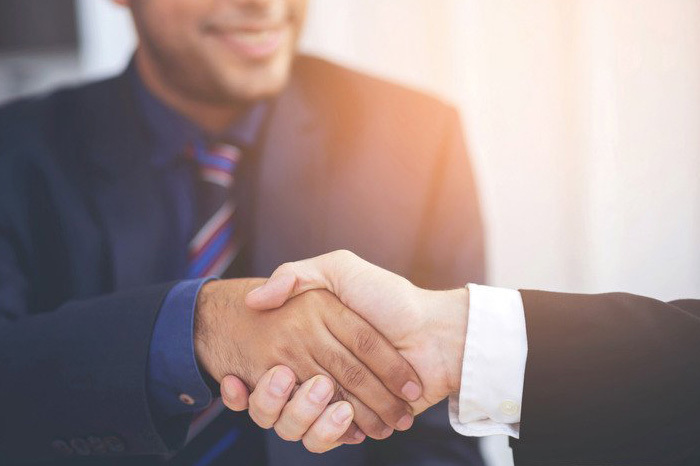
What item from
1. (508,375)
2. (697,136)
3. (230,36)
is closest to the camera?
(508,375)

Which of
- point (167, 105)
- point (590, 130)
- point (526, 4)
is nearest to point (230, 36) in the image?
point (167, 105)

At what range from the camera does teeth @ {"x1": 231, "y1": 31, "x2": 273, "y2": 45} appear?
0.89 m

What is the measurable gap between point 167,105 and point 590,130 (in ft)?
2.13

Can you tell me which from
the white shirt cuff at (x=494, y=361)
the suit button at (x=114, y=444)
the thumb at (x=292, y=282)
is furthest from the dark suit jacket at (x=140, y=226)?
the white shirt cuff at (x=494, y=361)

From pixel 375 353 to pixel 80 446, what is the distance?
0.34 m

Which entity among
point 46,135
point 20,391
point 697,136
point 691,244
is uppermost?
point 697,136

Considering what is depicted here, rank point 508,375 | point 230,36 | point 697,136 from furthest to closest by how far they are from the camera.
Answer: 1. point 230,36
2. point 697,136
3. point 508,375

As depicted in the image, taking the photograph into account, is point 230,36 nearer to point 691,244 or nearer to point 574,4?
point 574,4

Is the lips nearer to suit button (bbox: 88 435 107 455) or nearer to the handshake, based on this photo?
the handshake

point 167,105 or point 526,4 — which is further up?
point 526,4

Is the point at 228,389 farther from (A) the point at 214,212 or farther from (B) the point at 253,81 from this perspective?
(B) the point at 253,81

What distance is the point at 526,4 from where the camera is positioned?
2.84ft

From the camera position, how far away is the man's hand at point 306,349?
60 cm

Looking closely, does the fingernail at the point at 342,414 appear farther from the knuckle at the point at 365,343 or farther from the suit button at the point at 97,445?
the suit button at the point at 97,445
